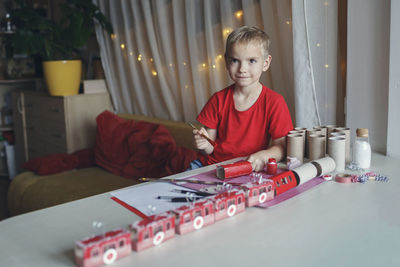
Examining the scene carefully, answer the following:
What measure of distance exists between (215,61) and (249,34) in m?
0.90

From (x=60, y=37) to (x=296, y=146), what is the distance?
2437 millimetres

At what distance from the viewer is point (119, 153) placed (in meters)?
2.83

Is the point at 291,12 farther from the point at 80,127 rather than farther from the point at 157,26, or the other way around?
the point at 80,127

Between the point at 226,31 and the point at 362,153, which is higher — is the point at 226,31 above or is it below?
above

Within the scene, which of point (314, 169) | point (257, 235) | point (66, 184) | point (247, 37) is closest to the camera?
point (257, 235)

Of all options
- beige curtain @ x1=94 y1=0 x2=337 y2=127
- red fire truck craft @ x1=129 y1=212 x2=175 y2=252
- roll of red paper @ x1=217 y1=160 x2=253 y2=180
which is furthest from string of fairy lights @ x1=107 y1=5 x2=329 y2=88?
red fire truck craft @ x1=129 y1=212 x2=175 y2=252

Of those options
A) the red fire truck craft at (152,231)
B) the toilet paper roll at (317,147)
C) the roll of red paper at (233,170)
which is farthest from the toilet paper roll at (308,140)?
the red fire truck craft at (152,231)

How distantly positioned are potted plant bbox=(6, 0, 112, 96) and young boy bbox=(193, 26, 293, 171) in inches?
72.3

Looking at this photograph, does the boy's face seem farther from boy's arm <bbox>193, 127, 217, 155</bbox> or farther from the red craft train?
the red craft train

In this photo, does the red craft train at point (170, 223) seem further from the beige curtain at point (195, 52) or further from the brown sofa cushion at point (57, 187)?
the brown sofa cushion at point (57, 187)

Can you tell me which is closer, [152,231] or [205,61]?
[152,231]

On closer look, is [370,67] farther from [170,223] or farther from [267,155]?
[170,223]

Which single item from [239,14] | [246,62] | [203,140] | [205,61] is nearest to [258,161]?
[203,140]

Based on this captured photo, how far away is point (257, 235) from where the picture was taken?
838 millimetres
